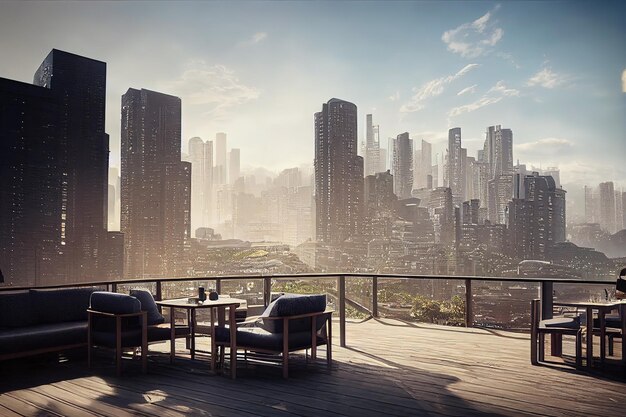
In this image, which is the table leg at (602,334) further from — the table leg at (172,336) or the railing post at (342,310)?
the table leg at (172,336)

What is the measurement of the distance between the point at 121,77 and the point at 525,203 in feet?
65.1

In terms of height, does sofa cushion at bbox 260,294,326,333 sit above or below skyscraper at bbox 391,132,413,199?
below

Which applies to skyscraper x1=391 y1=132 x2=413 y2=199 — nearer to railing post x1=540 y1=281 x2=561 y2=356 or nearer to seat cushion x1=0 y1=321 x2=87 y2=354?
railing post x1=540 y1=281 x2=561 y2=356

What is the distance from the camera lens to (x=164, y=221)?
3550 cm

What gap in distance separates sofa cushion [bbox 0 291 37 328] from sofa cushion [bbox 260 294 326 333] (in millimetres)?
2870

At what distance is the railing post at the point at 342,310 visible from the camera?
23.7 ft

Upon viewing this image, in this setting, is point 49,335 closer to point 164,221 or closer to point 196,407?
point 196,407

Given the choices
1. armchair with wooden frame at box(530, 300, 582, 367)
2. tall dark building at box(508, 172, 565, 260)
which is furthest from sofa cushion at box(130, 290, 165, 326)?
tall dark building at box(508, 172, 565, 260)

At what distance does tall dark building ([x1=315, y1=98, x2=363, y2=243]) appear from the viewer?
103ft

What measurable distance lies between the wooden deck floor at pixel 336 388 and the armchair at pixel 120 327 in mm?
274

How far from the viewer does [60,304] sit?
6527mm

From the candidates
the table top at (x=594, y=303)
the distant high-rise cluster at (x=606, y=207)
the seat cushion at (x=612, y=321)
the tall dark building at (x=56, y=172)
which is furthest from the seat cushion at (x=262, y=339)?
the tall dark building at (x=56, y=172)

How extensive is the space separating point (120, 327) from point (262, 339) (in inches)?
59.7

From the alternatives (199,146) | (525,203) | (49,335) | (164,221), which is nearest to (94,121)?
(164,221)
